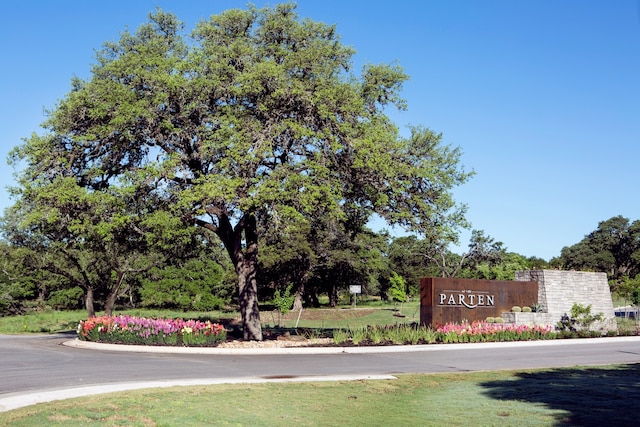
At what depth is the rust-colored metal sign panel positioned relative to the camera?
27.2 m

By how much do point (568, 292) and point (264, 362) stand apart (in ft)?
63.7

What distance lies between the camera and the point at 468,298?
92.9 ft

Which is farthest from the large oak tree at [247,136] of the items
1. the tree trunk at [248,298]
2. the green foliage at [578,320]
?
the green foliage at [578,320]

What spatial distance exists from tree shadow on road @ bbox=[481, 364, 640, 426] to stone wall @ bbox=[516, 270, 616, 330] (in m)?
14.4

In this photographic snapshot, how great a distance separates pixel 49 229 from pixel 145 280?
36.4m

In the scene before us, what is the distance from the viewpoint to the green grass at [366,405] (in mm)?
9156

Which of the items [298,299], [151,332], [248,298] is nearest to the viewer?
[151,332]

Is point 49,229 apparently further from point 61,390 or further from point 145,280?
point 145,280

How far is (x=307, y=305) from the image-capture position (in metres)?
65.5

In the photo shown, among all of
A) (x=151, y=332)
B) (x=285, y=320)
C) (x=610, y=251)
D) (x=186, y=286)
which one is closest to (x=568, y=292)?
(x=151, y=332)

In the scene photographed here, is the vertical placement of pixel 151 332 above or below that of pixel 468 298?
below

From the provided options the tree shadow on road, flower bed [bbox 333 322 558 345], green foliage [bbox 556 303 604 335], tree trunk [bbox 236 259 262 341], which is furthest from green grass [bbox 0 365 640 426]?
green foliage [bbox 556 303 604 335]

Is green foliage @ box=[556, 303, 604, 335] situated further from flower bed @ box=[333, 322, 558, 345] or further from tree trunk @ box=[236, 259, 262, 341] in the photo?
tree trunk @ box=[236, 259, 262, 341]

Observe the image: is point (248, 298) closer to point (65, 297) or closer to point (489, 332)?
point (489, 332)
